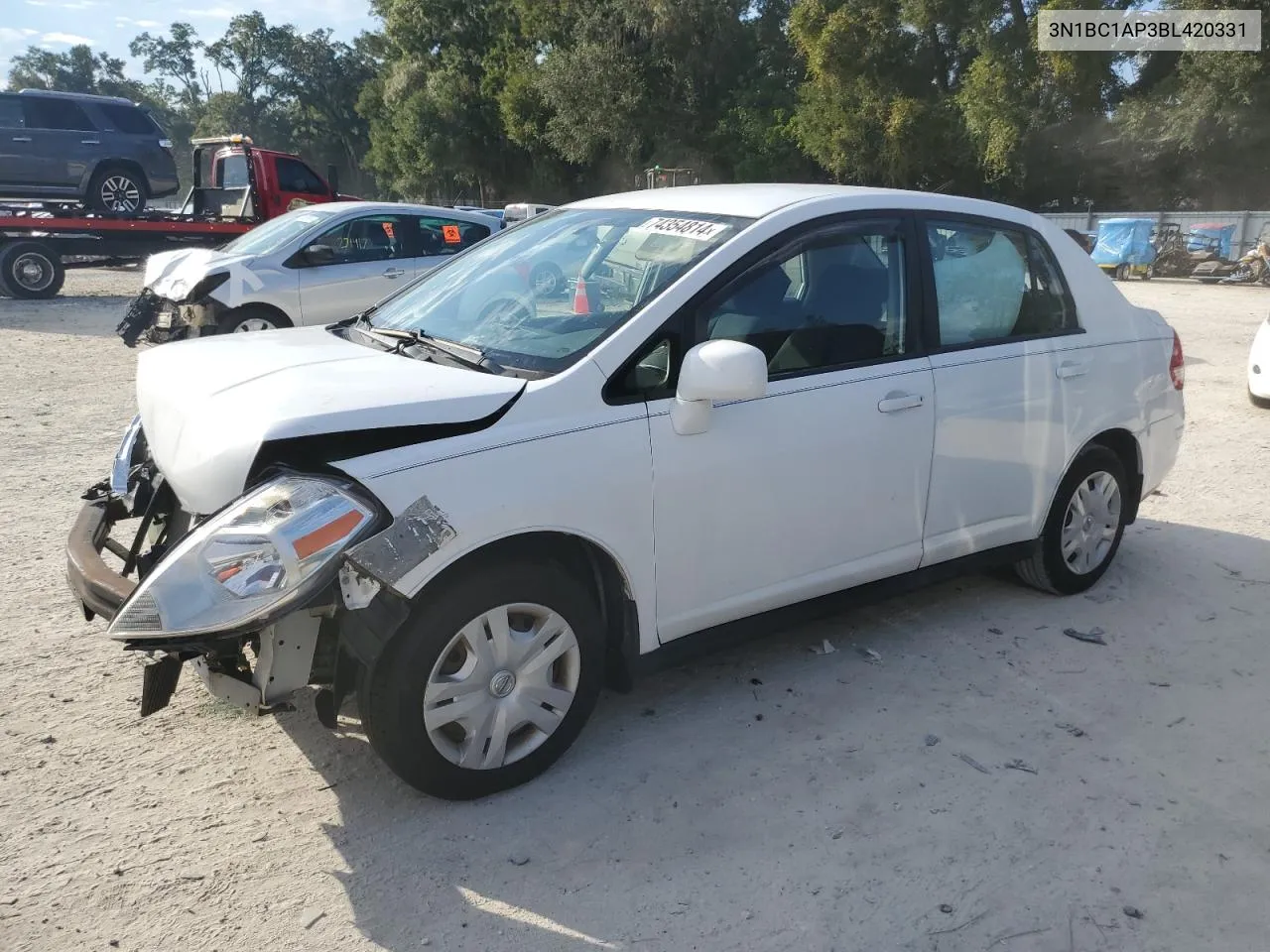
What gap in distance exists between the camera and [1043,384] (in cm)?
419

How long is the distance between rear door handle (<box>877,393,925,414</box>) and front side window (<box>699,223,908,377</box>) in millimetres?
155

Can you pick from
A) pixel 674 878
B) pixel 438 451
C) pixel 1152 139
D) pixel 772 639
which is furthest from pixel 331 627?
pixel 1152 139

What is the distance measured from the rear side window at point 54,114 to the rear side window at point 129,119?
38 cm

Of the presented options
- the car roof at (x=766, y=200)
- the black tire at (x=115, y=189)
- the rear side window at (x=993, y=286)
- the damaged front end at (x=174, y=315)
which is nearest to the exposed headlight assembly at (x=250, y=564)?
the car roof at (x=766, y=200)

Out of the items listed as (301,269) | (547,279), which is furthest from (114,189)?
(547,279)

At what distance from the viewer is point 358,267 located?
10.4m

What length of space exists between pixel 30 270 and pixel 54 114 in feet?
9.83

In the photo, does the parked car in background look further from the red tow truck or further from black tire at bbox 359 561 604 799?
black tire at bbox 359 561 604 799

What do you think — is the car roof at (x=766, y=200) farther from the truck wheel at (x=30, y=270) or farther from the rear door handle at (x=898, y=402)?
the truck wheel at (x=30, y=270)

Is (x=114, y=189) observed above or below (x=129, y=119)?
below

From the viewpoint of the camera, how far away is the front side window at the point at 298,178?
1719 centimetres

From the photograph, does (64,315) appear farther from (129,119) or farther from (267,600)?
(267,600)

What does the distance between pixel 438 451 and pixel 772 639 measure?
196cm

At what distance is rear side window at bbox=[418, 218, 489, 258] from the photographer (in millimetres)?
10930
